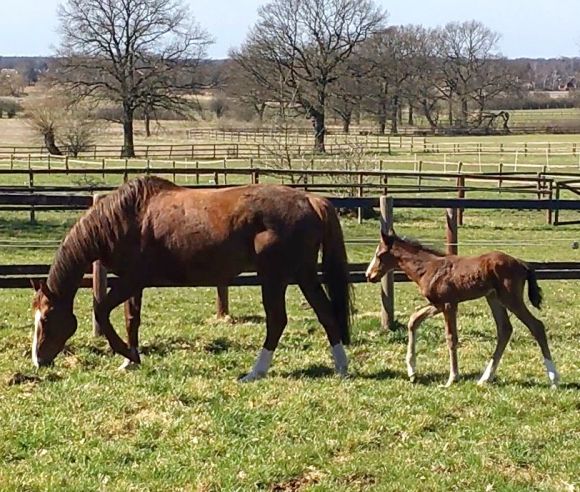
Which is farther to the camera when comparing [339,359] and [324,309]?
[324,309]

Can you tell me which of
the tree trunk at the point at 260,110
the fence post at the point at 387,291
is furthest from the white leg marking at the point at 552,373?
the tree trunk at the point at 260,110

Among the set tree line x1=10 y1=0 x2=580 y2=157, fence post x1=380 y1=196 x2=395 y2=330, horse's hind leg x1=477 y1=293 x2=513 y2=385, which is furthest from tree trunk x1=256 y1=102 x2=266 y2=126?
horse's hind leg x1=477 y1=293 x2=513 y2=385

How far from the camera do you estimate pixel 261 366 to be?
7164 millimetres

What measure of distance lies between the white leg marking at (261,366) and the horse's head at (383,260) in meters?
1.14

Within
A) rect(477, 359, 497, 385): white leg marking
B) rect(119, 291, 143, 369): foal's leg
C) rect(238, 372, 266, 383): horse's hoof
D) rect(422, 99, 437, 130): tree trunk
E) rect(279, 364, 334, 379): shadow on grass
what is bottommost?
rect(279, 364, 334, 379): shadow on grass

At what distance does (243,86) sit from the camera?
5078 cm

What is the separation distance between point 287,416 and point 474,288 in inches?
79.7

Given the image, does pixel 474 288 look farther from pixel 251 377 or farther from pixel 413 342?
pixel 251 377

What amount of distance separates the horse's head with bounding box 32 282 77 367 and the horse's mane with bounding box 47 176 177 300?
0.10m

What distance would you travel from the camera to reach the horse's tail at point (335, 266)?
24.5ft

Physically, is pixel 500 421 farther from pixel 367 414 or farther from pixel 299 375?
pixel 299 375

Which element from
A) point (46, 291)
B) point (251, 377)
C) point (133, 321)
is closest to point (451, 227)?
point (251, 377)

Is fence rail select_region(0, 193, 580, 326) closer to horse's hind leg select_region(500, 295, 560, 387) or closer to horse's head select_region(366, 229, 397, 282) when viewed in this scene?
horse's head select_region(366, 229, 397, 282)

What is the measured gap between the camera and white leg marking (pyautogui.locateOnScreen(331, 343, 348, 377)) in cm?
727
